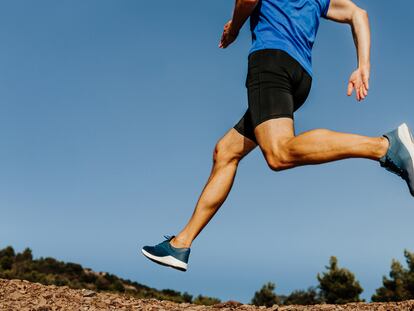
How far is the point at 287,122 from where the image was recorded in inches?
168

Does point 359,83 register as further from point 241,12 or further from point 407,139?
point 241,12

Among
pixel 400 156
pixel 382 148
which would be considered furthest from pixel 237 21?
pixel 400 156

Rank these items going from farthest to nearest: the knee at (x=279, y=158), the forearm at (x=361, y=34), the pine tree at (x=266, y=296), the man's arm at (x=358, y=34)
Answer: the pine tree at (x=266, y=296)
the forearm at (x=361, y=34)
the man's arm at (x=358, y=34)
the knee at (x=279, y=158)

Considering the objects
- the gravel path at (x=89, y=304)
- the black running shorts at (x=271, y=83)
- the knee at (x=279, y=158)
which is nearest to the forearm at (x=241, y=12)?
the black running shorts at (x=271, y=83)

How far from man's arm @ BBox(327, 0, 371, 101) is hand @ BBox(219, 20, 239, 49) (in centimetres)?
88

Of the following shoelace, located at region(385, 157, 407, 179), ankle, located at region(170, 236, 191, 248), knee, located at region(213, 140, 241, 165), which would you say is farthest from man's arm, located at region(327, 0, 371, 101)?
ankle, located at region(170, 236, 191, 248)

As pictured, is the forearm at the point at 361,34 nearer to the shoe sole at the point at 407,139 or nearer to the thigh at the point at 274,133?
the shoe sole at the point at 407,139

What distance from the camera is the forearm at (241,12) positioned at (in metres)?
4.51

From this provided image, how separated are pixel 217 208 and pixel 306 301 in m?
27.0

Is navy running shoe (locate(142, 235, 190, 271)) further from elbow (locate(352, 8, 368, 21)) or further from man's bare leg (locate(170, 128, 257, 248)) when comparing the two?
elbow (locate(352, 8, 368, 21))

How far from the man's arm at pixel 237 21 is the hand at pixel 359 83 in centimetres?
99

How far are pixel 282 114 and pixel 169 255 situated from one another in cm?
162

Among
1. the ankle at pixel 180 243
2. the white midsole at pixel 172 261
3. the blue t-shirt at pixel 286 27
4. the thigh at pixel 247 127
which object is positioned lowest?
the white midsole at pixel 172 261

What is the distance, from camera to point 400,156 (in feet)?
12.9
